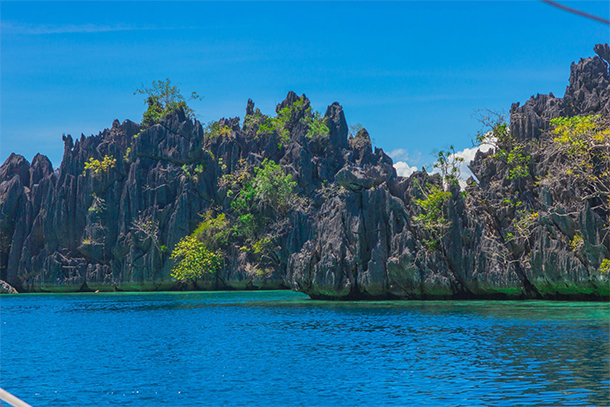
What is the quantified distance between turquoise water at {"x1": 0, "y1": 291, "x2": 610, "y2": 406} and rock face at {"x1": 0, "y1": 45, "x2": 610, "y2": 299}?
6813 millimetres

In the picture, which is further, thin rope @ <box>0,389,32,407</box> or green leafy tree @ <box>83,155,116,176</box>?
green leafy tree @ <box>83,155,116,176</box>

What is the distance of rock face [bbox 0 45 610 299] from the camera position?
164 feet

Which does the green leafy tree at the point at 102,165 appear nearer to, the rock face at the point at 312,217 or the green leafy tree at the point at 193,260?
the rock face at the point at 312,217

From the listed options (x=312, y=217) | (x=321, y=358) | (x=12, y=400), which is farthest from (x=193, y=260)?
(x=12, y=400)

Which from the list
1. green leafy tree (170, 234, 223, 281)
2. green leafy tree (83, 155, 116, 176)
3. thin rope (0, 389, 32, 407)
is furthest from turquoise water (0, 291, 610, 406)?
green leafy tree (83, 155, 116, 176)

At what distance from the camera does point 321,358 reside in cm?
2567

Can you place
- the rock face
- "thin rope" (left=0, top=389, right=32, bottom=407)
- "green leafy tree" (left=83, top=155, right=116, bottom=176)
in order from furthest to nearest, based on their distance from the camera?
"green leafy tree" (left=83, top=155, right=116, bottom=176), the rock face, "thin rope" (left=0, top=389, right=32, bottom=407)

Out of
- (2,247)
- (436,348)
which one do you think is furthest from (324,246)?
(2,247)

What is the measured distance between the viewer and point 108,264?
86.1m

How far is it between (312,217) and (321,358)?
1983 inches

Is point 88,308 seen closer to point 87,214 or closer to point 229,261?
point 229,261

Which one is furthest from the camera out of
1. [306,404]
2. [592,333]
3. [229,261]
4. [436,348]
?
[229,261]

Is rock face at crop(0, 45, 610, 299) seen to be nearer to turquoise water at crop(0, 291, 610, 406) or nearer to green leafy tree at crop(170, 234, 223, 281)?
green leafy tree at crop(170, 234, 223, 281)

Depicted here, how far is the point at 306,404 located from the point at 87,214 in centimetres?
7708
